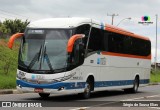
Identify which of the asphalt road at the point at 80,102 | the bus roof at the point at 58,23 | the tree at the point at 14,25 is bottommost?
the asphalt road at the point at 80,102

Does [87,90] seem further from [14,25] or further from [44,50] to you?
[14,25]

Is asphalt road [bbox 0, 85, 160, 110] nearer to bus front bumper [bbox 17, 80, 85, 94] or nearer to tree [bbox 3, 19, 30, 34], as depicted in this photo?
bus front bumper [bbox 17, 80, 85, 94]

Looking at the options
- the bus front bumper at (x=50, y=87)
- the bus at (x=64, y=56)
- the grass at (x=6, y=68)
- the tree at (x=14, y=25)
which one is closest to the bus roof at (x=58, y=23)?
the bus at (x=64, y=56)

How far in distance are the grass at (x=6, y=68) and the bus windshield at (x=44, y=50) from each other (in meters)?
7.23

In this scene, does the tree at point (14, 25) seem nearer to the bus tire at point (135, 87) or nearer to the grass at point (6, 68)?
the grass at point (6, 68)

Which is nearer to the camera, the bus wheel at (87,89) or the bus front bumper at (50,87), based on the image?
the bus front bumper at (50,87)

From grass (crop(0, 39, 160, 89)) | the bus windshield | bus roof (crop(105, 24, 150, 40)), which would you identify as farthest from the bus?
grass (crop(0, 39, 160, 89))

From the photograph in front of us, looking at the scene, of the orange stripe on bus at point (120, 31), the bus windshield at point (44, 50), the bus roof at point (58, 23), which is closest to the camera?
the bus windshield at point (44, 50)

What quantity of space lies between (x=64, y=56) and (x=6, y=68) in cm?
1524

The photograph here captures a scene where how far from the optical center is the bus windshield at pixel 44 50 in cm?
1783

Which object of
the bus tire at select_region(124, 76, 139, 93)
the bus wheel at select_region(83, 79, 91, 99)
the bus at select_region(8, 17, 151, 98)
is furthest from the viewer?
the bus tire at select_region(124, 76, 139, 93)

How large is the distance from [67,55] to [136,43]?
33.0ft

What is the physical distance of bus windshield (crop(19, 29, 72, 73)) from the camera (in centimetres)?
1783

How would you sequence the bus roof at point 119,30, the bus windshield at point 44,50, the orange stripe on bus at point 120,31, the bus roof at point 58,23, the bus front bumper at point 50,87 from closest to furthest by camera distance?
the bus front bumper at point 50,87, the bus windshield at point 44,50, the bus roof at point 58,23, the bus roof at point 119,30, the orange stripe on bus at point 120,31
